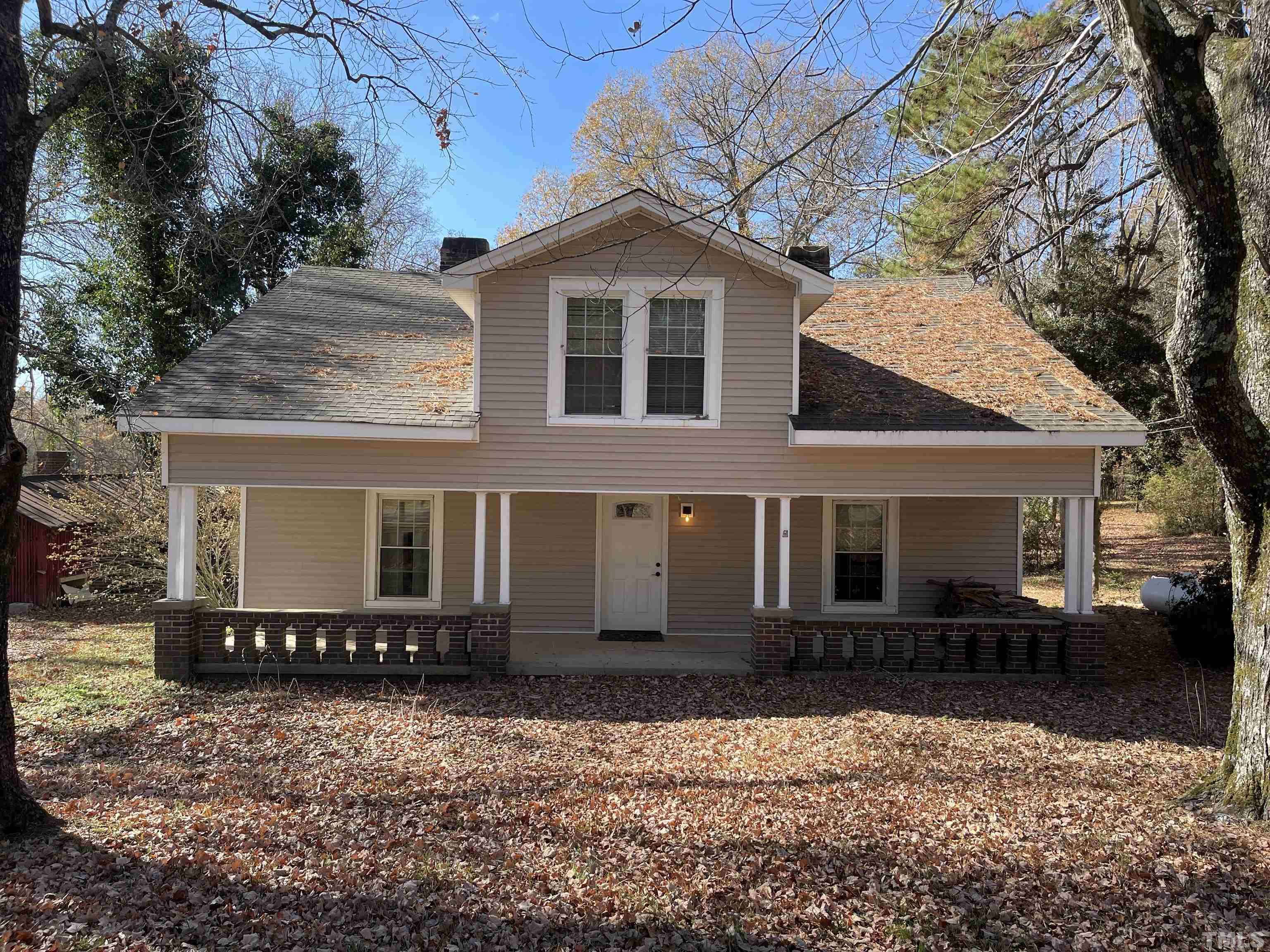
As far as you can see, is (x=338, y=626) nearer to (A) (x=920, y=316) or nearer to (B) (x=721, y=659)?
(B) (x=721, y=659)

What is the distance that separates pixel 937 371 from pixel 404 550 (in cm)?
751

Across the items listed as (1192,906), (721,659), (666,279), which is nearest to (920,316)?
(666,279)

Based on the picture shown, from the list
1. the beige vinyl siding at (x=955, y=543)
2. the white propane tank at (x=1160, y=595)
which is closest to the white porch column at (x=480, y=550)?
the beige vinyl siding at (x=955, y=543)

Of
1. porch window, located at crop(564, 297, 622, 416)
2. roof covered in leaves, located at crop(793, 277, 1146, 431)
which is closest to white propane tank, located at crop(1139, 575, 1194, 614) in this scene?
roof covered in leaves, located at crop(793, 277, 1146, 431)

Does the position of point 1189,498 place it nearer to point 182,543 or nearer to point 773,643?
point 773,643

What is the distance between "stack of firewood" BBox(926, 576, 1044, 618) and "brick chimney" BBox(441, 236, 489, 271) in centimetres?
755

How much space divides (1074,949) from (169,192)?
9.62 metres

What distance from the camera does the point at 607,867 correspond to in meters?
4.45

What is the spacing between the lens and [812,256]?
1053 cm

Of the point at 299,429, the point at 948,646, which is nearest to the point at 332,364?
the point at 299,429

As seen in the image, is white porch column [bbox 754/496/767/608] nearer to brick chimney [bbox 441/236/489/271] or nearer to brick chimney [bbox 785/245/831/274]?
brick chimney [bbox 785/245/831/274]

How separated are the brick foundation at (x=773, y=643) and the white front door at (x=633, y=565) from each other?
2339 mm

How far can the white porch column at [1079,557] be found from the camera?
942 cm

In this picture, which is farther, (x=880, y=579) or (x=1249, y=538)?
(x=880, y=579)
